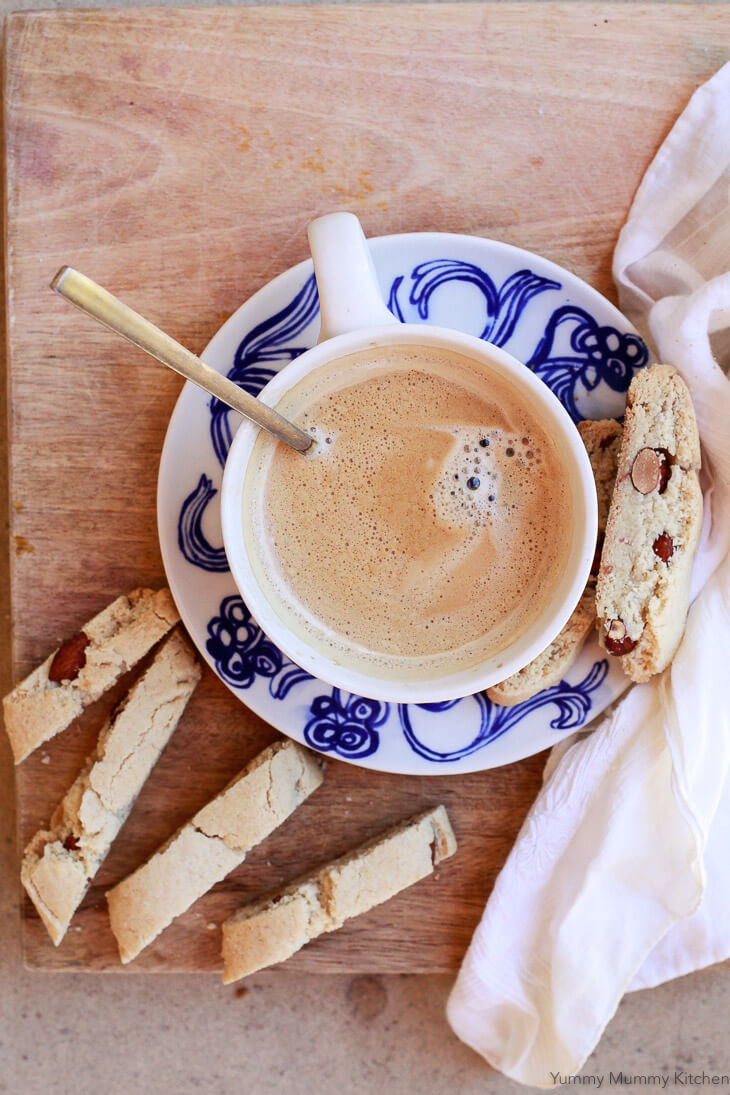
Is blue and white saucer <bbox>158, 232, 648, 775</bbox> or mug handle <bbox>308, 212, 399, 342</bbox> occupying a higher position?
mug handle <bbox>308, 212, 399, 342</bbox>

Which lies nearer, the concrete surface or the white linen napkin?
the white linen napkin

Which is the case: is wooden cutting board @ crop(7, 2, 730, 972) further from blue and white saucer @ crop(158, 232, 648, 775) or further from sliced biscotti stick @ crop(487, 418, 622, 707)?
sliced biscotti stick @ crop(487, 418, 622, 707)

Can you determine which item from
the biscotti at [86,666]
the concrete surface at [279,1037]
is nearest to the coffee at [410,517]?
the biscotti at [86,666]

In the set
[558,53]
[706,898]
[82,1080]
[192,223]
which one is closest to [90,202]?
[192,223]

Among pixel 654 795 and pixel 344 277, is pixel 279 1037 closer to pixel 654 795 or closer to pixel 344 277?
pixel 654 795

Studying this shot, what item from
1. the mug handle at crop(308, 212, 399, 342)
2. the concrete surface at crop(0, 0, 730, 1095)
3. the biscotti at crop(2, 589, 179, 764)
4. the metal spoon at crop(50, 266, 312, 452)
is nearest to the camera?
the metal spoon at crop(50, 266, 312, 452)

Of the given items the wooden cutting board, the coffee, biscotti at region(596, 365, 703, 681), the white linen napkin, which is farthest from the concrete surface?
biscotti at region(596, 365, 703, 681)

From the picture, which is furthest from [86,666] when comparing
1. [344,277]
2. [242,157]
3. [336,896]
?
[242,157]

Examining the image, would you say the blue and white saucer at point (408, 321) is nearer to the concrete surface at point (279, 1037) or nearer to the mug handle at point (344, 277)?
the mug handle at point (344, 277)
